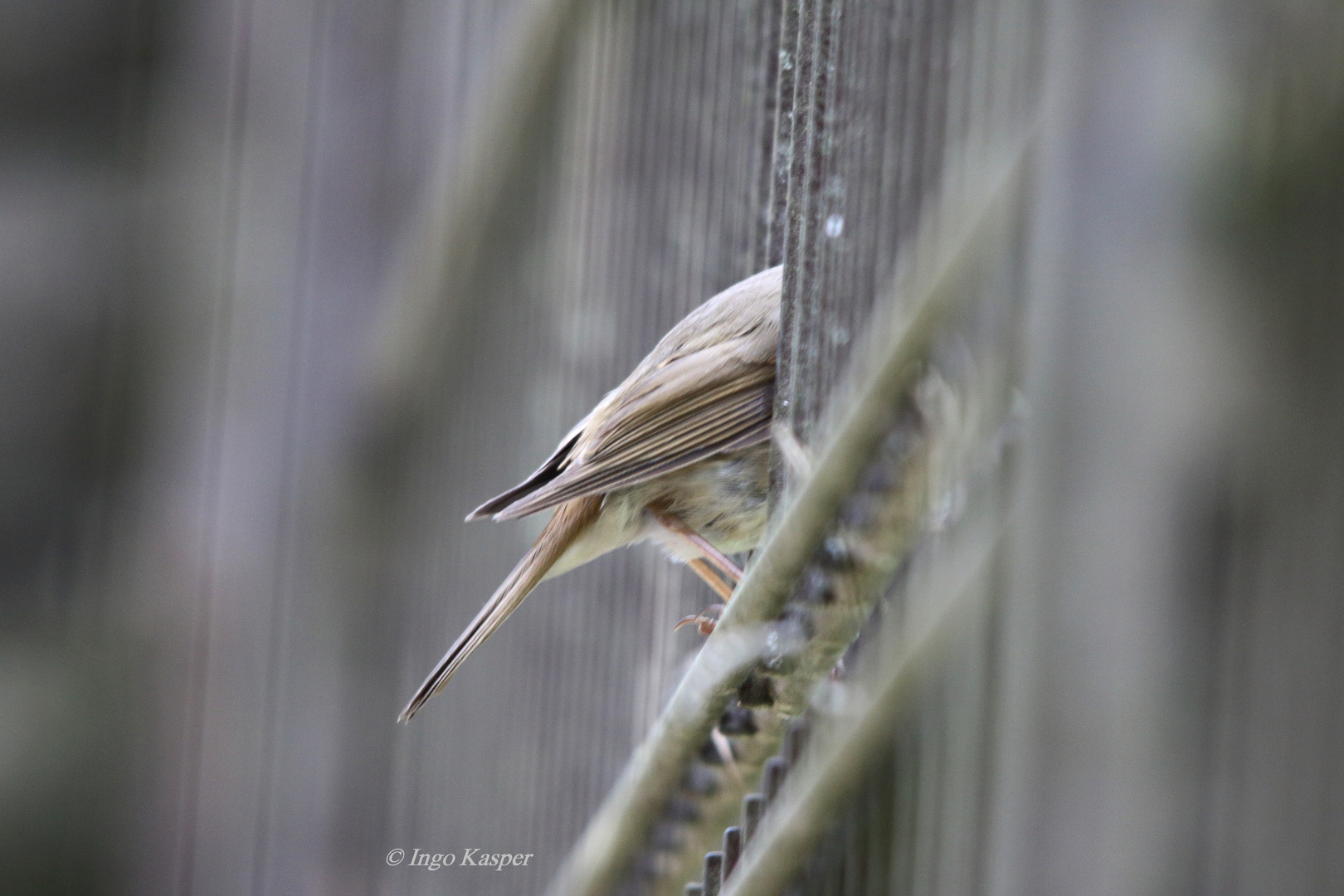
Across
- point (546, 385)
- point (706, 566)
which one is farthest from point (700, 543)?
point (546, 385)

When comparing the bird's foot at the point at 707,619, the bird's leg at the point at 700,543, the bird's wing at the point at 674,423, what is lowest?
the bird's foot at the point at 707,619

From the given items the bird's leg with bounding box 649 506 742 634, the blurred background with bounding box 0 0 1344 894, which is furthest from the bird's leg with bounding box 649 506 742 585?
the blurred background with bounding box 0 0 1344 894

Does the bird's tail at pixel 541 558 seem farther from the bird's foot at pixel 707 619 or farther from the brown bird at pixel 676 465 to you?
the bird's foot at pixel 707 619

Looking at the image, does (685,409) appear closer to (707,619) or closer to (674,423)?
(674,423)

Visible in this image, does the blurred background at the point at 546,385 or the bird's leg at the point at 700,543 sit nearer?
the blurred background at the point at 546,385

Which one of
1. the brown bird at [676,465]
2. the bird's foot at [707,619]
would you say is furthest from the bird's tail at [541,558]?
the bird's foot at [707,619]

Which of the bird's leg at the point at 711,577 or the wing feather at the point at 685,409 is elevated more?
the wing feather at the point at 685,409

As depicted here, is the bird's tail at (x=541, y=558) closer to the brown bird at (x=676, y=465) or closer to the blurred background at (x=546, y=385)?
the brown bird at (x=676, y=465)
